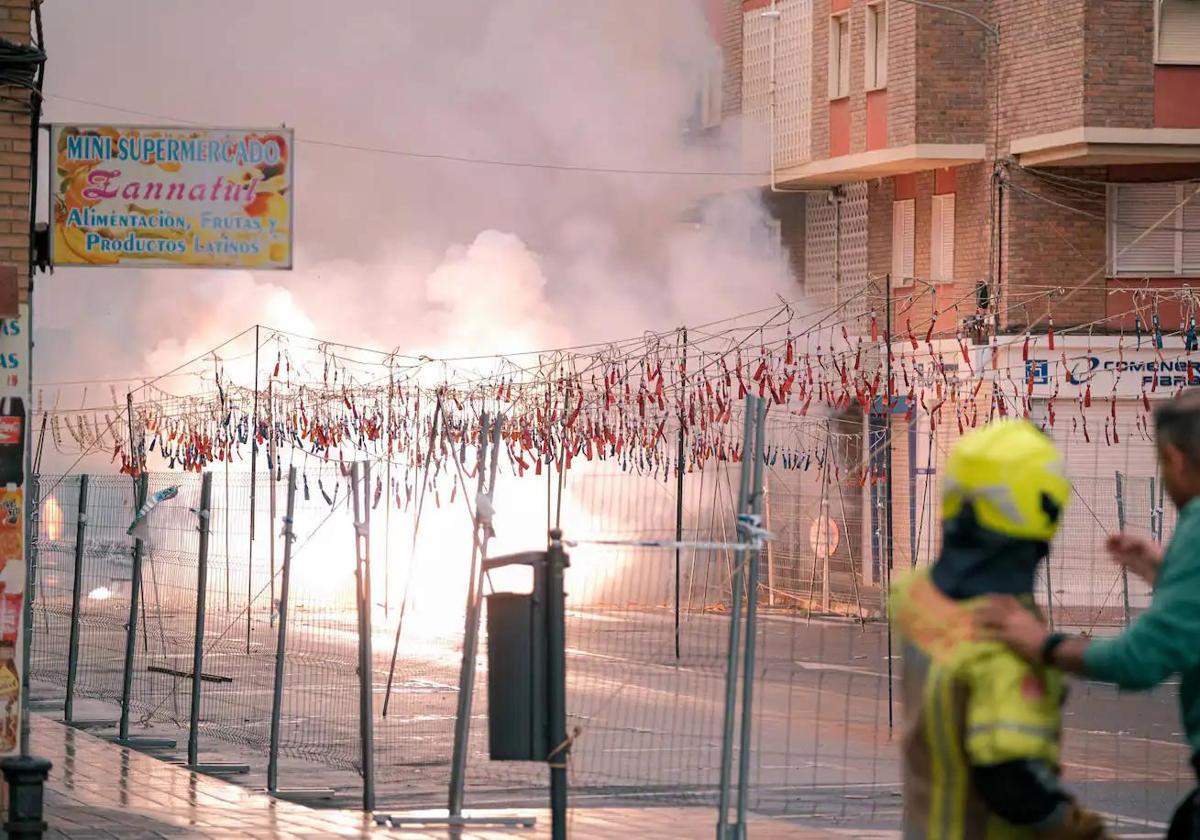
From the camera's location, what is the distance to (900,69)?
1148 inches

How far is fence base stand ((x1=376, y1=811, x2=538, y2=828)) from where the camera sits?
29.9ft

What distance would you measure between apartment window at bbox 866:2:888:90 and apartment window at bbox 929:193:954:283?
2075 mm

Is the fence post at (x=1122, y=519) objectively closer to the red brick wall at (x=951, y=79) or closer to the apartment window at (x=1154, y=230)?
the apartment window at (x=1154, y=230)

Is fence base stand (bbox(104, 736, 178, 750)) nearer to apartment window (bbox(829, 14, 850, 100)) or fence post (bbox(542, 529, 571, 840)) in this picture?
fence post (bbox(542, 529, 571, 840))

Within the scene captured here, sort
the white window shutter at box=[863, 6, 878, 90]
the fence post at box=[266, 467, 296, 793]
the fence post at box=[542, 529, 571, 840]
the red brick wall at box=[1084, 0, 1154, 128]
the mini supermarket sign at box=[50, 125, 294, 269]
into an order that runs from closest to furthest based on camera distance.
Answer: the fence post at box=[542, 529, 571, 840] → the mini supermarket sign at box=[50, 125, 294, 269] → the fence post at box=[266, 467, 296, 793] → the red brick wall at box=[1084, 0, 1154, 128] → the white window shutter at box=[863, 6, 878, 90]

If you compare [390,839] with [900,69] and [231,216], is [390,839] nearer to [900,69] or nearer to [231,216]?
[231,216]

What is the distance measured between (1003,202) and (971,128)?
4.49ft

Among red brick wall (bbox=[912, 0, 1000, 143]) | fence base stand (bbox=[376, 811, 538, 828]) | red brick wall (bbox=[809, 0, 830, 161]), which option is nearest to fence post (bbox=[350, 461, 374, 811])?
fence base stand (bbox=[376, 811, 538, 828])

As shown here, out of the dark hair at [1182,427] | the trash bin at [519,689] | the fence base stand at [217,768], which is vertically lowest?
the fence base stand at [217,768]

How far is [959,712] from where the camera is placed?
11.7 ft

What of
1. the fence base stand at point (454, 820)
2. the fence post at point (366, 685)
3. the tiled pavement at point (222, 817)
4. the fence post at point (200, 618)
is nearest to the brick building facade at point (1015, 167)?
the fence post at point (200, 618)

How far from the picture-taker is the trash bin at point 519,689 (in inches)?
246

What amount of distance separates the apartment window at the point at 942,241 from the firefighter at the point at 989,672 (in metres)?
26.0

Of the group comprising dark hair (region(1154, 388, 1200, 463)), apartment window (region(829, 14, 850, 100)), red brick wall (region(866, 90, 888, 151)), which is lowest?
dark hair (region(1154, 388, 1200, 463))
